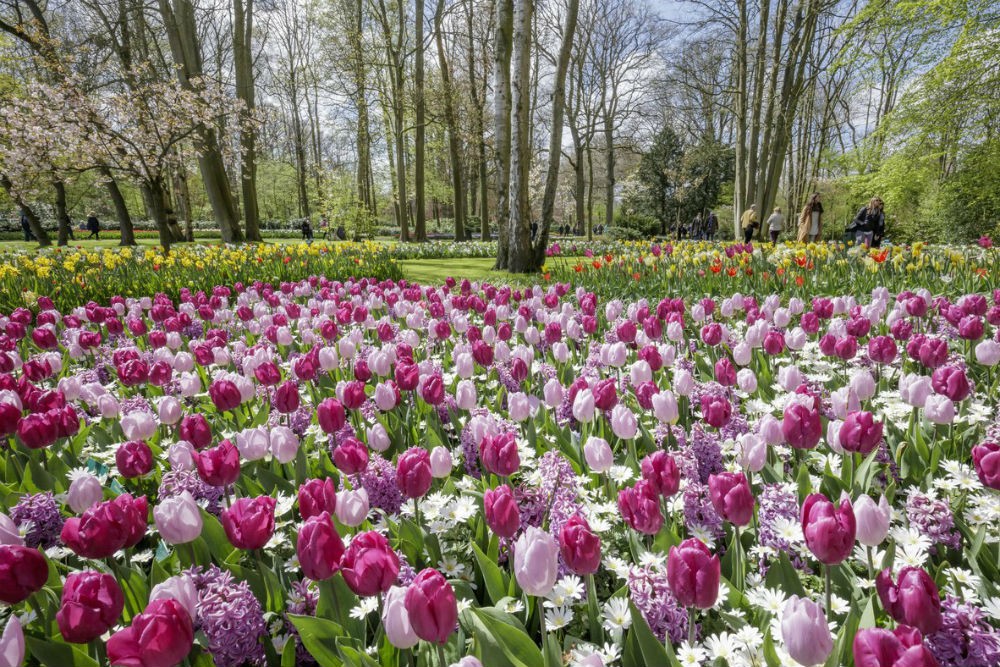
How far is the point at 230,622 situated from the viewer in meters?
1.29

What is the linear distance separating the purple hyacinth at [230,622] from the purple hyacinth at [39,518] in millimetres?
912

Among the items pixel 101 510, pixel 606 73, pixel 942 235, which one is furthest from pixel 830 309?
pixel 606 73

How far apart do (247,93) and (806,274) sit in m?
19.1

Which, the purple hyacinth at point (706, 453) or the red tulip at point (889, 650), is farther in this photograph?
the purple hyacinth at point (706, 453)

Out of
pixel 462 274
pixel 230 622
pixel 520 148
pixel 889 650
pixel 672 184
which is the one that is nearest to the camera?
pixel 889 650

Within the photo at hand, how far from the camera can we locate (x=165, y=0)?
1642cm

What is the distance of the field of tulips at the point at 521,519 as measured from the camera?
3.64 ft

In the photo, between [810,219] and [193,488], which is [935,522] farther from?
[810,219]

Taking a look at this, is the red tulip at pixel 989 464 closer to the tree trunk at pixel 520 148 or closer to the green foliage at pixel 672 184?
the tree trunk at pixel 520 148

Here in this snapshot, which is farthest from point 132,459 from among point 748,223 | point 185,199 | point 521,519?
point 185,199

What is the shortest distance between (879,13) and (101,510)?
1777 centimetres

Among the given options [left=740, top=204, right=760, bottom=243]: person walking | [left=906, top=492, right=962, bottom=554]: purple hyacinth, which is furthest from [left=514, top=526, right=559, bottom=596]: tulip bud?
[left=740, top=204, right=760, bottom=243]: person walking

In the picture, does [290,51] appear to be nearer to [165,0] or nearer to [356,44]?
[356,44]

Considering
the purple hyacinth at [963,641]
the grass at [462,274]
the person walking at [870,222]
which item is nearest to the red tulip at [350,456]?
the purple hyacinth at [963,641]
